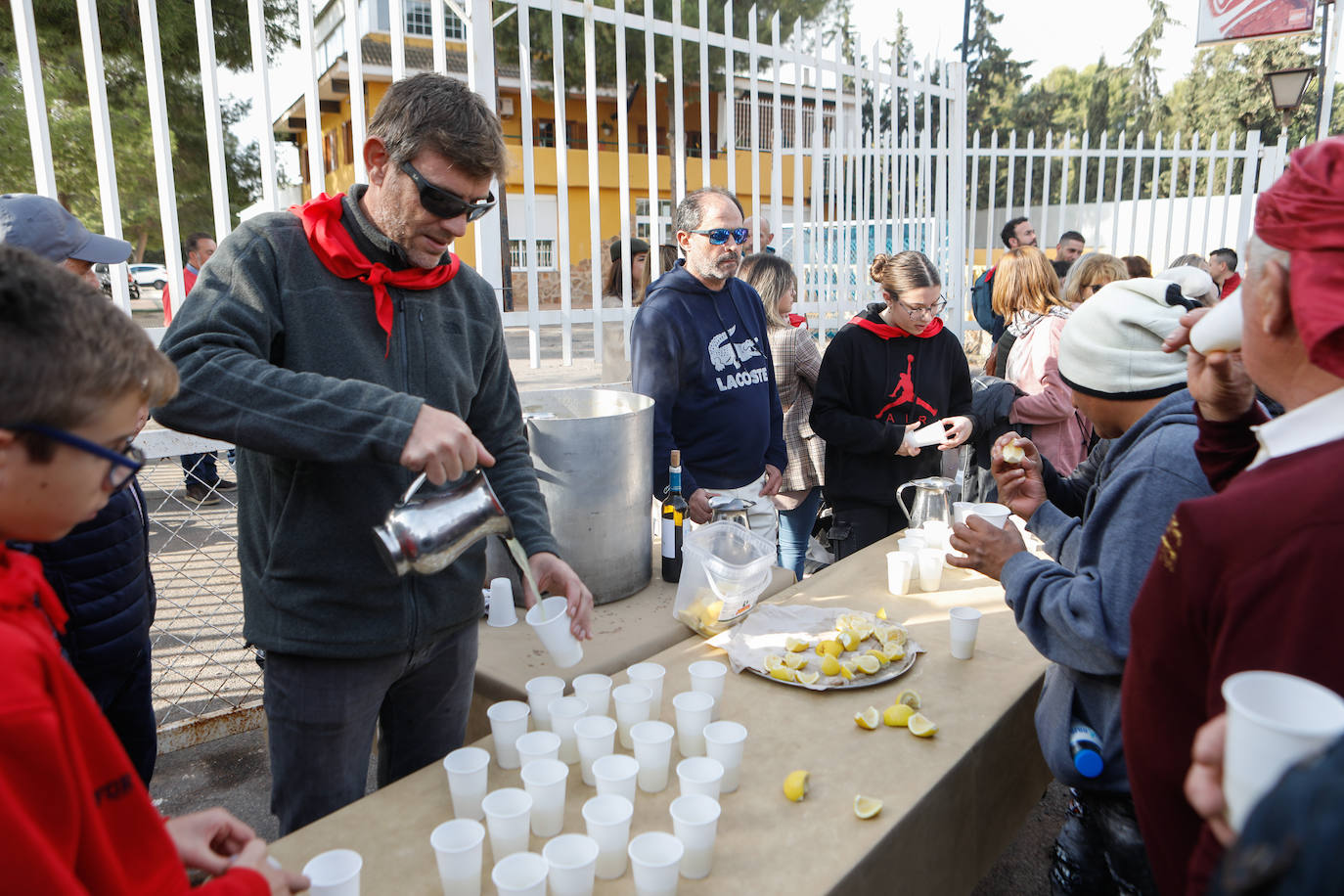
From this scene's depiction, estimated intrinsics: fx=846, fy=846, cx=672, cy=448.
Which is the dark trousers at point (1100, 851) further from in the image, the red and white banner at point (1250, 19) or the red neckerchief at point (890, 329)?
the red and white banner at point (1250, 19)

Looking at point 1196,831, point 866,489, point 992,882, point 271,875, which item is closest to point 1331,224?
point 1196,831

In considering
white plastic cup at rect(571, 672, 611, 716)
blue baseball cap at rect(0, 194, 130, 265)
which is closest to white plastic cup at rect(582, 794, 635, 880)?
white plastic cup at rect(571, 672, 611, 716)

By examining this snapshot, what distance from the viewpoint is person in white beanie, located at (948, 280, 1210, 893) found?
149 centimetres

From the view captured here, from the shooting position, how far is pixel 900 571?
2477 millimetres

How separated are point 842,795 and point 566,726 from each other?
1.71ft

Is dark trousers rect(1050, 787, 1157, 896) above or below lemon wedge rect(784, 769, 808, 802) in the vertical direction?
below

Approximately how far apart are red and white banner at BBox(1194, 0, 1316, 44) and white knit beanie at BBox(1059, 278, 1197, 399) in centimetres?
980

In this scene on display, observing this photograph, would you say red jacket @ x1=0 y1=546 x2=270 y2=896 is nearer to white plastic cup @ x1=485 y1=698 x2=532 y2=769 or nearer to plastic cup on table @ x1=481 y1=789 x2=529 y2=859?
plastic cup on table @ x1=481 y1=789 x2=529 y2=859

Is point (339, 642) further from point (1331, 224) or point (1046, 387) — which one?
point (1046, 387)

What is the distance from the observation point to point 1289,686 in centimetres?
71

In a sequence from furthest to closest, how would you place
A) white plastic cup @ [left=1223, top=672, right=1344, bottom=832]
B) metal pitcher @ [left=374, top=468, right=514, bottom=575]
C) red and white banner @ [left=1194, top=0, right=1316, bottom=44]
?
red and white banner @ [left=1194, top=0, right=1316, bottom=44]
metal pitcher @ [left=374, top=468, right=514, bottom=575]
white plastic cup @ [left=1223, top=672, right=1344, bottom=832]

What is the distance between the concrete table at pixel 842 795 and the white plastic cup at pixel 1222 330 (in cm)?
88

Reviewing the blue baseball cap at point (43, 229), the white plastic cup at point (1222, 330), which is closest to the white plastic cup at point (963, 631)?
the white plastic cup at point (1222, 330)

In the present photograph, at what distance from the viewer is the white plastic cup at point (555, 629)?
161 centimetres
